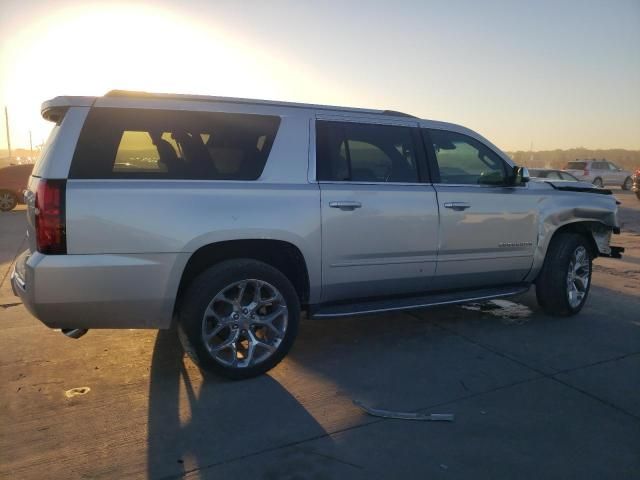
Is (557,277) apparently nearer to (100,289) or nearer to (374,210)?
(374,210)

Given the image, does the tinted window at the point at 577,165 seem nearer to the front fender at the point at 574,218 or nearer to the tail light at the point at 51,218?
the front fender at the point at 574,218

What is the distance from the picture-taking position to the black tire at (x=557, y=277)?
16.9 ft

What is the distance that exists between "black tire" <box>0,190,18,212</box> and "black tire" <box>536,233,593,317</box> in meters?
16.7

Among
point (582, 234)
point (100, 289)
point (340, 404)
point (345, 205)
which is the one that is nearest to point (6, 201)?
point (100, 289)

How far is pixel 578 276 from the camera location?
5379mm

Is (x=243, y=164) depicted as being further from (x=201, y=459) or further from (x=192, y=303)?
(x=201, y=459)

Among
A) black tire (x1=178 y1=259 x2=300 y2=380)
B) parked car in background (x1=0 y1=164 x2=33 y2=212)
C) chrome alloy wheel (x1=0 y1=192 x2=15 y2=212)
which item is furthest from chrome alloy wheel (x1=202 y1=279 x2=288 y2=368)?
chrome alloy wheel (x1=0 y1=192 x2=15 y2=212)

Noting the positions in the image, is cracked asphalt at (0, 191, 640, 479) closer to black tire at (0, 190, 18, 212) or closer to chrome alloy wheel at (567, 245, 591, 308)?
chrome alloy wheel at (567, 245, 591, 308)

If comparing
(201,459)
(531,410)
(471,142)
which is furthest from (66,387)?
(471,142)

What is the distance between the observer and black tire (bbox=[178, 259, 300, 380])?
3484 mm

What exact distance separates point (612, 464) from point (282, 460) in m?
1.71

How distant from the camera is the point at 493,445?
288 cm

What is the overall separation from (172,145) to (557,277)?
12.6ft

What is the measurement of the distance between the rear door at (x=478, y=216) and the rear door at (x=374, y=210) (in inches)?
6.4
